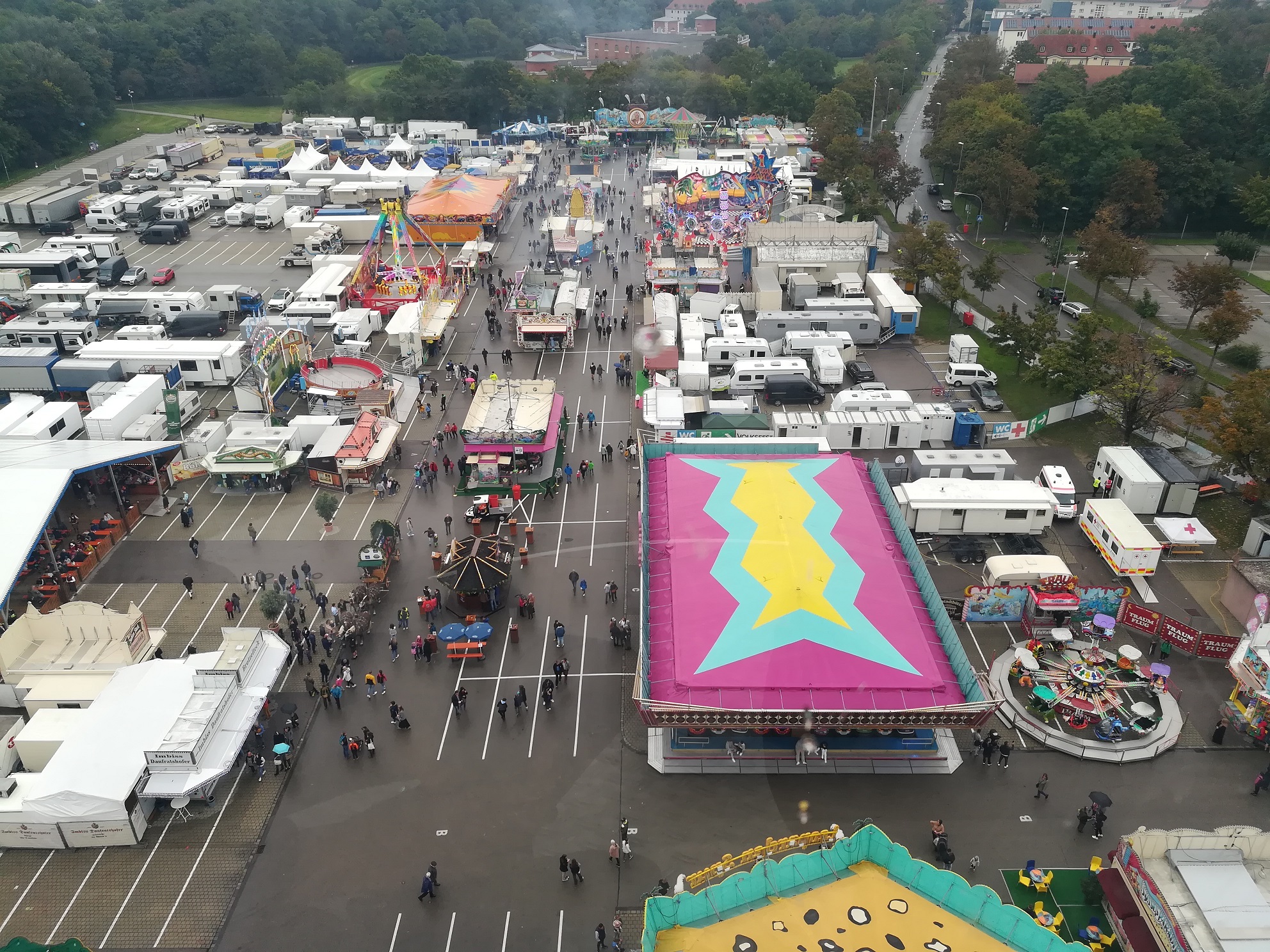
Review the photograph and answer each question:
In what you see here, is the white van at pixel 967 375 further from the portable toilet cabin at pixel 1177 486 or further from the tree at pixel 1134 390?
the portable toilet cabin at pixel 1177 486

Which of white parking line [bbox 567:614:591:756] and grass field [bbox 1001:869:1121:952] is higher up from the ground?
grass field [bbox 1001:869:1121:952]

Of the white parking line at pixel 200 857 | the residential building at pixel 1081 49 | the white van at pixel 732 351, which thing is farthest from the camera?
the residential building at pixel 1081 49

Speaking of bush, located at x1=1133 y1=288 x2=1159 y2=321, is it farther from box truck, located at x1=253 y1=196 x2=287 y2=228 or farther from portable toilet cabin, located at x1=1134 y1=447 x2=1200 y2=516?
box truck, located at x1=253 y1=196 x2=287 y2=228

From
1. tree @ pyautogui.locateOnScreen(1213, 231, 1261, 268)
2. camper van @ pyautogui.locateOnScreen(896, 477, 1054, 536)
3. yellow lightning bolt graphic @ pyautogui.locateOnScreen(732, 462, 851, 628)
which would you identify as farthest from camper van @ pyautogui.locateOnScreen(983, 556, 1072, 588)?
tree @ pyautogui.locateOnScreen(1213, 231, 1261, 268)

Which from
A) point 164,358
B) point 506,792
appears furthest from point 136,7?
point 506,792

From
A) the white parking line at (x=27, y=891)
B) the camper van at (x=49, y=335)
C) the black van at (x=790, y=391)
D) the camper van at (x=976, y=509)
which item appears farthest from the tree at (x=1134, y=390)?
the camper van at (x=49, y=335)

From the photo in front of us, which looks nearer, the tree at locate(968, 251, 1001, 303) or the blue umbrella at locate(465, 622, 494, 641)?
the blue umbrella at locate(465, 622, 494, 641)
